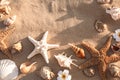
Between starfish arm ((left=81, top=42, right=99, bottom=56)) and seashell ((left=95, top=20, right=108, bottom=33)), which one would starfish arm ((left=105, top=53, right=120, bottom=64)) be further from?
seashell ((left=95, top=20, right=108, bottom=33))

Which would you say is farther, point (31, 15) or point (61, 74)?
point (31, 15)

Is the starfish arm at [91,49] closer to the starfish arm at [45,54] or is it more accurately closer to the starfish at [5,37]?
the starfish arm at [45,54]

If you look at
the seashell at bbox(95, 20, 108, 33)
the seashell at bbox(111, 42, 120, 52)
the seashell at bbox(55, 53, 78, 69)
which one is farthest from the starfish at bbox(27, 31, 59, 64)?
the seashell at bbox(111, 42, 120, 52)

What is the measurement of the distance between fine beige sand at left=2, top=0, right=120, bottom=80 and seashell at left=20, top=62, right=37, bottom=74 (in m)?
0.05

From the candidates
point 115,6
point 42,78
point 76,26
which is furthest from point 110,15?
point 42,78

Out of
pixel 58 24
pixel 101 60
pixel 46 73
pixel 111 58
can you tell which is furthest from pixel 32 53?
pixel 111 58

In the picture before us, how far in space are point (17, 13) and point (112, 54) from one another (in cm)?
126

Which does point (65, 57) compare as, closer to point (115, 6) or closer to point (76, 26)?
point (76, 26)

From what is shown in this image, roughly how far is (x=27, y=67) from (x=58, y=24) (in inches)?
25.4

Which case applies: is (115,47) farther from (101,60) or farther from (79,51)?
Result: (79,51)

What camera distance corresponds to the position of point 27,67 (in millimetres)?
4305

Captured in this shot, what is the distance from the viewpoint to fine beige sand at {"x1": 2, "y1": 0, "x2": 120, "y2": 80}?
4391mm

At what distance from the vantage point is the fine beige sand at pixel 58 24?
4.39m

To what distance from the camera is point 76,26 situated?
4.46 m
